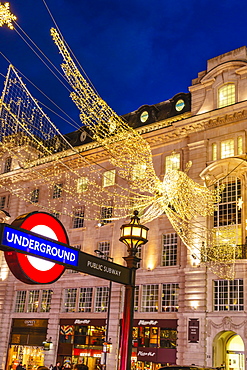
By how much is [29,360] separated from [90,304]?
7.93 metres

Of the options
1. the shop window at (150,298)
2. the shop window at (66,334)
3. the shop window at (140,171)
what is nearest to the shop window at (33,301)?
the shop window at (66,334)

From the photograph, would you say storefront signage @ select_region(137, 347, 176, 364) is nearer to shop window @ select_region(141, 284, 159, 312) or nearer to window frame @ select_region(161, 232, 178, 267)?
shop window @ select_region(141, 284, 159, 312)

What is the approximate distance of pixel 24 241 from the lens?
23.0ft

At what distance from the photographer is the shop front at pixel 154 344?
30.0 meters

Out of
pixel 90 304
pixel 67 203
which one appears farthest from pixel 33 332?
pixel 67 203

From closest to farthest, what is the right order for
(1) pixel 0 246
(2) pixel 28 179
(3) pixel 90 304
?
(1) pixel 0 246 → (3) pixel 90 304 → (2) pixel 28 179

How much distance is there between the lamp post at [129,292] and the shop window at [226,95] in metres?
23.1

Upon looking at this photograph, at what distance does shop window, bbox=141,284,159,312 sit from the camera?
3231 centimetres

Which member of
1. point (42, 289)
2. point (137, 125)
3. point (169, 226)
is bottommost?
point (42, 289)

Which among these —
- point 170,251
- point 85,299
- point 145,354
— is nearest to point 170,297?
point 170,251

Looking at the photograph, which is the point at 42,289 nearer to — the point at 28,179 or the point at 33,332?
the point at 33,332

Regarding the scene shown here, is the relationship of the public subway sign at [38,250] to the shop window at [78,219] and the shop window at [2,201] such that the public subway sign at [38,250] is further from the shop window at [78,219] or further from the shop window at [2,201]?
the shop window at [2,201]

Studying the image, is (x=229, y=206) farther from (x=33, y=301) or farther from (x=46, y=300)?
(x=33, y=301)

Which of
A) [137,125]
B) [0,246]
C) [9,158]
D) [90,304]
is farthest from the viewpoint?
[9,158]
